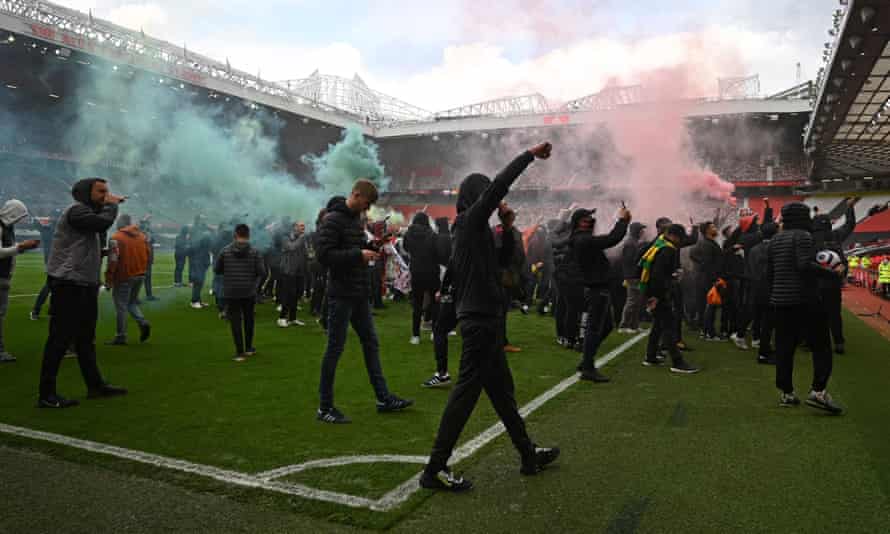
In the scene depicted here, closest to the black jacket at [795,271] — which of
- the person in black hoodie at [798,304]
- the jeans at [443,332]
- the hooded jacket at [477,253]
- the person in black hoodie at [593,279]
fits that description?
the person in black hoodie at [798,304]

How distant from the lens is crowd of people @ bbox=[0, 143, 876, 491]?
349cm

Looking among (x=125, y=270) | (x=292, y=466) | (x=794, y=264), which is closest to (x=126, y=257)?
(x=125, y=270)

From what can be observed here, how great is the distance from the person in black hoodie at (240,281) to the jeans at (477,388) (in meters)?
4.59

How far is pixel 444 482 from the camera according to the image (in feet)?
10.9

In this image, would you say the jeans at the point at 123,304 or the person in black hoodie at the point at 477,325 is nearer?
the person in black hoodie at the point at 477,325

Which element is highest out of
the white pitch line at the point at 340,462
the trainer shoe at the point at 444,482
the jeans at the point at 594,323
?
the jeans at the point at 594,323

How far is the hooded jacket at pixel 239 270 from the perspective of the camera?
734cm

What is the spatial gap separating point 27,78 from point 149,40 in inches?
Answer: 260

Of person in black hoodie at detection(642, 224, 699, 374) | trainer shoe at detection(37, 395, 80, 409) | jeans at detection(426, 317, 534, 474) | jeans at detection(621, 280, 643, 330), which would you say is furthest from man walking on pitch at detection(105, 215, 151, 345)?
jeans at detection(621, 280, 643, 330)

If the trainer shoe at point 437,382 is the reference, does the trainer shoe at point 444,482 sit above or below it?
above

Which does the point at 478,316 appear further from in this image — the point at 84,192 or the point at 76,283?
the point at 84,192

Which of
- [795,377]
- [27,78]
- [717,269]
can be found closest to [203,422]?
[795,377]

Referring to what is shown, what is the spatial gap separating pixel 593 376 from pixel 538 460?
2803 millimetres

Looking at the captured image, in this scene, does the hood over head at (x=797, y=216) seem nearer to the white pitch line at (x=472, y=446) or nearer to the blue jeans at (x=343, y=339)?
the white pitch line at (x=472, y=446)
